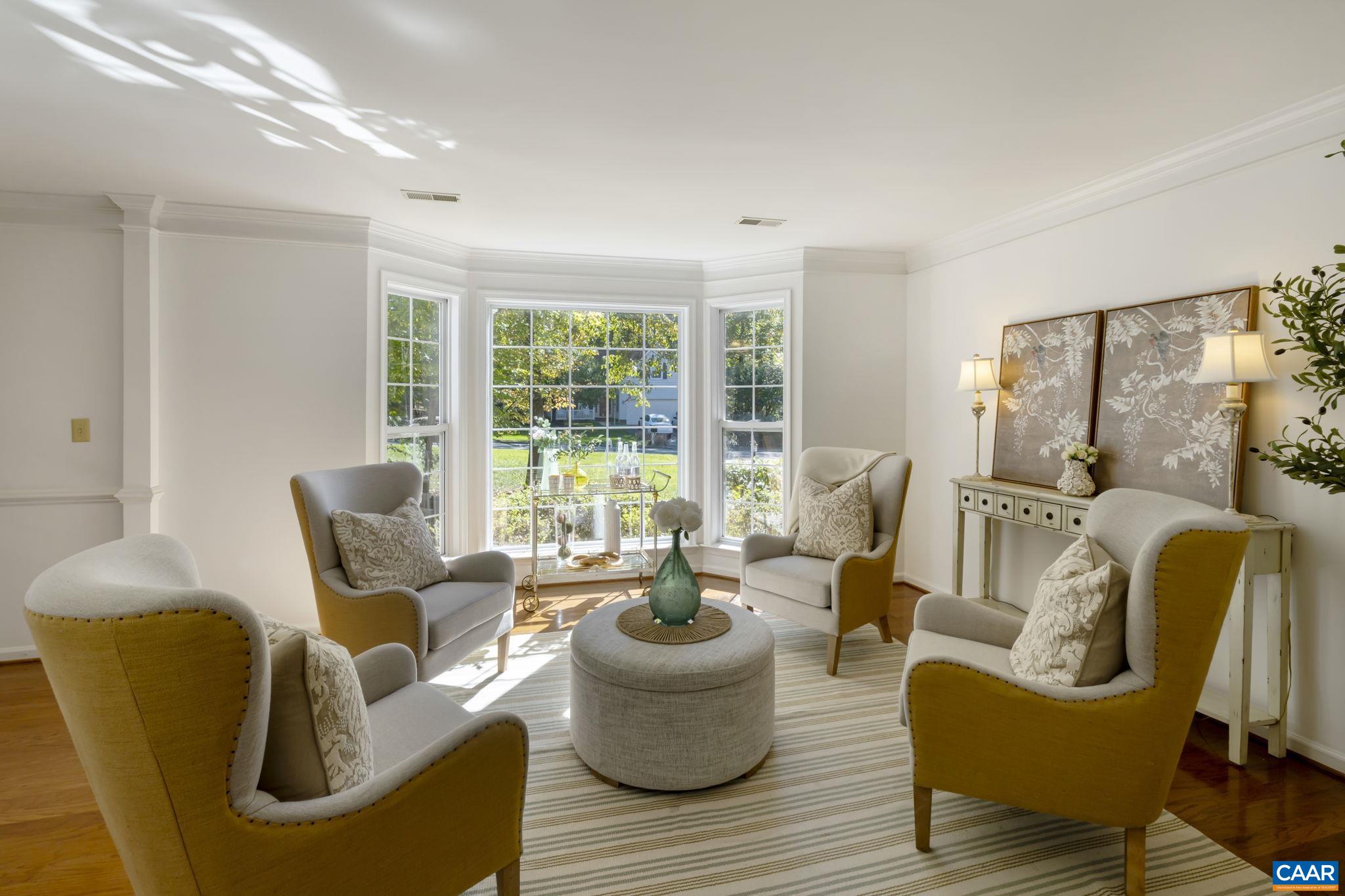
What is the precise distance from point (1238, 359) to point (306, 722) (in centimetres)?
312

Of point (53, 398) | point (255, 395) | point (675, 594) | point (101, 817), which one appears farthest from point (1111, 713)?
point (53, 398)

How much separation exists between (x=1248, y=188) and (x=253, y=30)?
357cm

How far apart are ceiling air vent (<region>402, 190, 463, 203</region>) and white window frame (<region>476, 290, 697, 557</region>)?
3.83 feet

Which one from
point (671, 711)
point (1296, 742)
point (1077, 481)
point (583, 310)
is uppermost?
point (583, 310)

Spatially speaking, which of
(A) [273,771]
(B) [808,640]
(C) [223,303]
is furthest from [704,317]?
(A) [273,771]

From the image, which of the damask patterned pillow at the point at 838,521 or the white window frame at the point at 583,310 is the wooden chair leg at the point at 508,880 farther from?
the white window frame at the point at 583,310

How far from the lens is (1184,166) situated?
2.85 metres

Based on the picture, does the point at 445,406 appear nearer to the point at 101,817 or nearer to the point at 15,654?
the point at 15,654

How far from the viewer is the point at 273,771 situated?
3.98 feet

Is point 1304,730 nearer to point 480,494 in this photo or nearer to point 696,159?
point 696,159

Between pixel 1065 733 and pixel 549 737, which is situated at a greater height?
pixel 1065 733

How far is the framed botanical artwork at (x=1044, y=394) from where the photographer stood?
3322 millimetres

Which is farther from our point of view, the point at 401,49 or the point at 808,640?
the point at 808,640

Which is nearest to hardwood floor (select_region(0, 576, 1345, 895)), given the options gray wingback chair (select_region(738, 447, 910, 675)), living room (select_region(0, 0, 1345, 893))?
living room (select_region(0, 0, 1345, 893))
